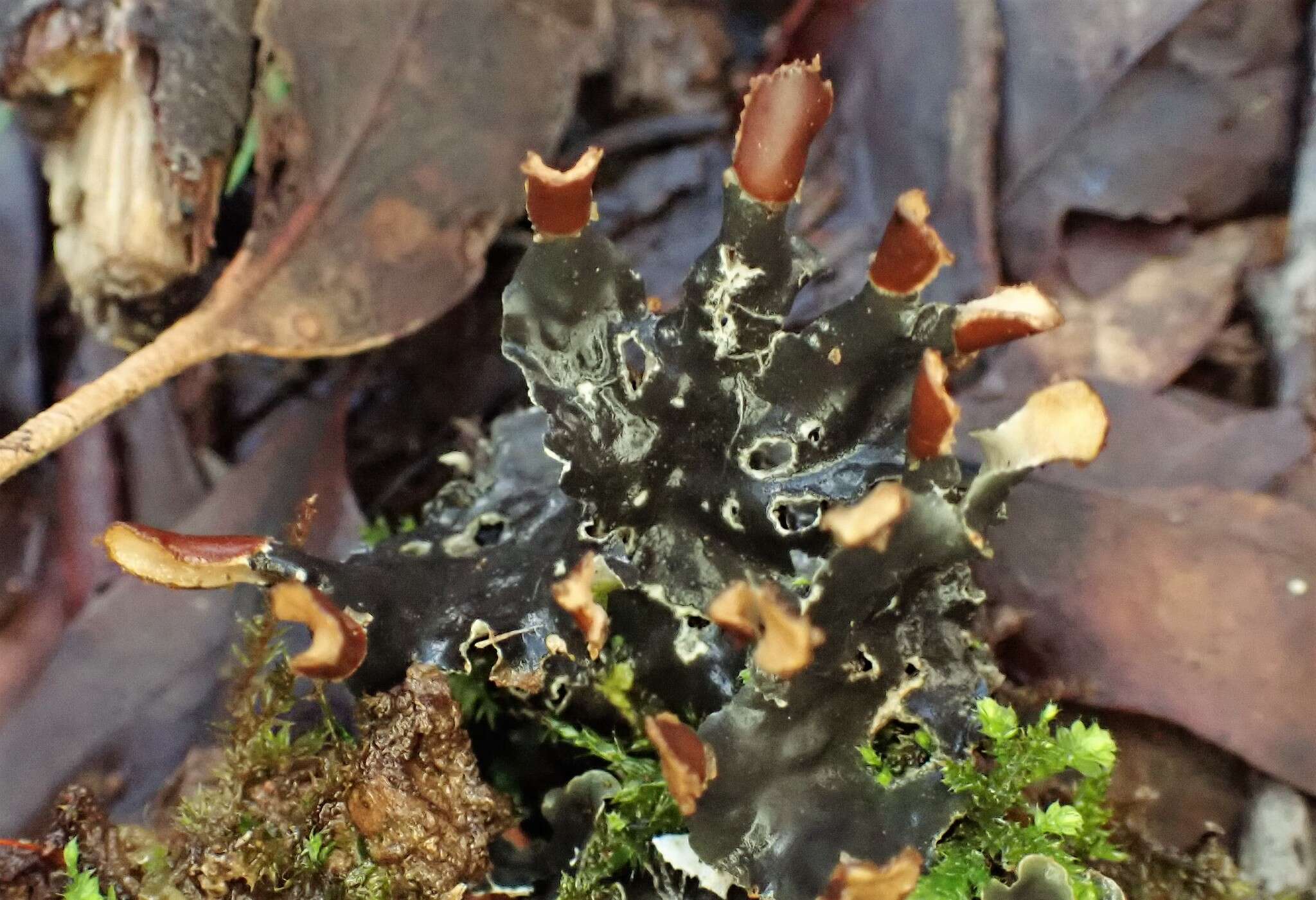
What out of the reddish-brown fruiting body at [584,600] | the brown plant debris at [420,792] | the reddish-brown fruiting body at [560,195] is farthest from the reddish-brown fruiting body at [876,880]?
the reddish-brown fruiting body at [560,195]

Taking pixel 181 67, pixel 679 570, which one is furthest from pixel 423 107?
pixel 679 570

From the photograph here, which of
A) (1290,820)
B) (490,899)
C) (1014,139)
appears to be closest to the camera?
(490,899)

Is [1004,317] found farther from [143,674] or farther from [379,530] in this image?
[143,674]

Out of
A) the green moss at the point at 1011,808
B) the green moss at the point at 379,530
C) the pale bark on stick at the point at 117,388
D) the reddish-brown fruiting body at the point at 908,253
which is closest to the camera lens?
the reddish-brown fruiting body at the point at 908,253

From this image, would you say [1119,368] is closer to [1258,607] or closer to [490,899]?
[1258,607]

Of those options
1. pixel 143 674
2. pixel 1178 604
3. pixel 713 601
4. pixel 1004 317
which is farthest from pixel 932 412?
pixel 143 674

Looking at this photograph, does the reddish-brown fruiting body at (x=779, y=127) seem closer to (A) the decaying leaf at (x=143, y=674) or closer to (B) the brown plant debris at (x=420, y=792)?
(B) the brown plant debris at (x=420, y=792)
